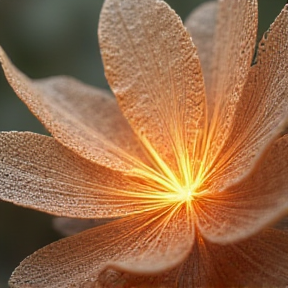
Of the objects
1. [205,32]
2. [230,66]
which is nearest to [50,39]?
[205,32]

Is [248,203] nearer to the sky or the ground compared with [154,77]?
nearer to the ground

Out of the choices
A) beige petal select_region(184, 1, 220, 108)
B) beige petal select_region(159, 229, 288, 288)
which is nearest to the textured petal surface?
beige petal select_region(159, 229, 288, 288)

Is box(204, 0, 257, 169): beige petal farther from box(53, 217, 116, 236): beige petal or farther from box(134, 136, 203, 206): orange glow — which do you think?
box(53, 217, 116, 236): beige petal

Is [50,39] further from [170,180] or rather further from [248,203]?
[248,203]

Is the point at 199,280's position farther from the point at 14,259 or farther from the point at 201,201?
the point at 14,259

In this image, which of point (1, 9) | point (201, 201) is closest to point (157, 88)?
point (201, 201)
